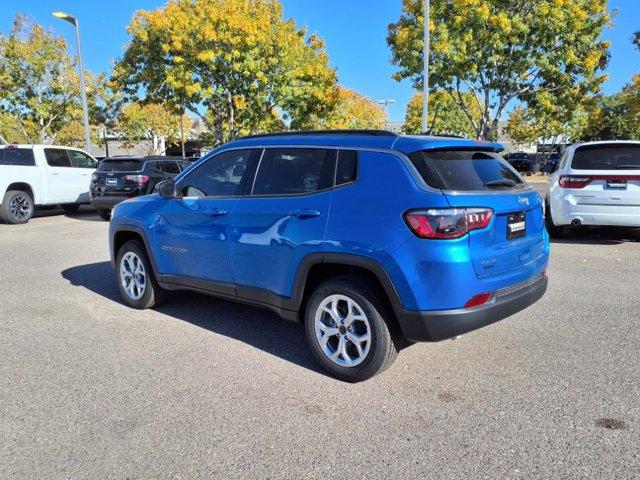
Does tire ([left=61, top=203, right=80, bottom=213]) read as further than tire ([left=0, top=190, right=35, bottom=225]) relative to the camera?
Yes

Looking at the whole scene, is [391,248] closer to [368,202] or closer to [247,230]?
[368,202]

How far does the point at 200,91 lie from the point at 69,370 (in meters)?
19.8

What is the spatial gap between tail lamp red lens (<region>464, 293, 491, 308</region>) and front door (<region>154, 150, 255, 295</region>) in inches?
77.8

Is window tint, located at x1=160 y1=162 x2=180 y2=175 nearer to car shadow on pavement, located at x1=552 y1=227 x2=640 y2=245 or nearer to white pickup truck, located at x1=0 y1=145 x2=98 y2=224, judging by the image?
white pickup truck, located at x1=0 y1=145 x2=98 y2=224

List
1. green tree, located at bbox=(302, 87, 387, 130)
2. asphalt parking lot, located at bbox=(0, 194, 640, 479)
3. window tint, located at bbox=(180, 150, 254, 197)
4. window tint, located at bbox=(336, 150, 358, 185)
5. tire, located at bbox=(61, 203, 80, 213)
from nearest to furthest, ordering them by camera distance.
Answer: asphalt parking lot, located at bbox=(0, 194, 640, 479)
window tint, located at bbox=(336, 150, 358, 185)
window tint, located at bbox=(180, 150, 254, 197)
tire, located at bbox=(61, 203, 80, 213)
green tree, located at bbox=(302, 87, 387, 130)

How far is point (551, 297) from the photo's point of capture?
5871 mm

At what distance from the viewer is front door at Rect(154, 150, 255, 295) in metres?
4.48

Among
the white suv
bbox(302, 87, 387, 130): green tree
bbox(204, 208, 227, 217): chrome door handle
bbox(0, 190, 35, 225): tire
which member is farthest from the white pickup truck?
bbox(302, 87, 387, 130): green tree

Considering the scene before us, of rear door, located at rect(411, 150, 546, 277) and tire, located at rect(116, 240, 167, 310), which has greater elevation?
rear door, located at rect(411, 150, 546, 277)

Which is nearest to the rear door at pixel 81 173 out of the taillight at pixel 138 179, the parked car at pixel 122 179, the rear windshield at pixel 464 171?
the parked car at pixel 122 179

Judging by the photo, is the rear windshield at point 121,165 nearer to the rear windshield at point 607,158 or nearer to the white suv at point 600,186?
the white suv at point 600,186

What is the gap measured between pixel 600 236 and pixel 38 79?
2910 cm

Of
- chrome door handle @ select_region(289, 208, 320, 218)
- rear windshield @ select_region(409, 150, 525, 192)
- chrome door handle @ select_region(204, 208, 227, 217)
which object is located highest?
rear windshield @ select_region(409, 150, 525, 192)

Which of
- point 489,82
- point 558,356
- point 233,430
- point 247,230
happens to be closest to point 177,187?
point 247,230
